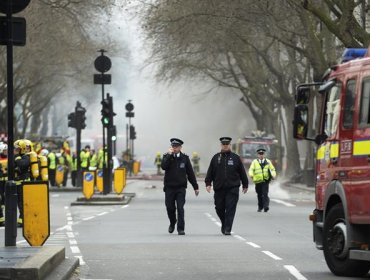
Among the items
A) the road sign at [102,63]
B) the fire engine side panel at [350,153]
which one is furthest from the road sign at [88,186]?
the fire engine side panel at [350,153]

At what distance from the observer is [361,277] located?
40.8 ft

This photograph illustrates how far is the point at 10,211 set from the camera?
1282 centimetres

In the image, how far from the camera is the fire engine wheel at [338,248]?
1205 cm

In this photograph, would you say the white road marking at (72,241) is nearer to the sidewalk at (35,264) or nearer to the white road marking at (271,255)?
the white road marking at (271,255)

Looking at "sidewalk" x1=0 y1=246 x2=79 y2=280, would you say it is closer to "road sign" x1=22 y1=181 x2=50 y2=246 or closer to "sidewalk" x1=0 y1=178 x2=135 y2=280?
"sidewalk" x1=0 y1=178 x2=135 y2=280

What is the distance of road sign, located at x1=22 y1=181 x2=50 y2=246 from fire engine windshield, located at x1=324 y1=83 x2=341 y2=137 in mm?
4090

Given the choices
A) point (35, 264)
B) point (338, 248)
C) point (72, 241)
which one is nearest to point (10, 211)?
point (35, 264)

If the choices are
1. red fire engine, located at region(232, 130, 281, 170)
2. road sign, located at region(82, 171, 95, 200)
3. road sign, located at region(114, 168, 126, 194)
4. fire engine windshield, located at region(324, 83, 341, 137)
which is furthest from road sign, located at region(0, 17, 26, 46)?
red fire engine, located at region(232, 130, 281, 170)

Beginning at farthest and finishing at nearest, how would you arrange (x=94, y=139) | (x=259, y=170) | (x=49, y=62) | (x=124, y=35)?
(x=94, y=139) < (x=124, y=35) < (x=49, y=62) < (x=259, y=170)

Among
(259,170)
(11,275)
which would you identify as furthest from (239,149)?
(11,275)

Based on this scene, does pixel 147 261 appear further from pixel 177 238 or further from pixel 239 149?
pixel 239 149

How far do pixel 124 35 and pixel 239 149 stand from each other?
965 inches

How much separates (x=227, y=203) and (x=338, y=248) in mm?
7519

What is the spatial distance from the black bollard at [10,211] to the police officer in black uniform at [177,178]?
23.8 ft
